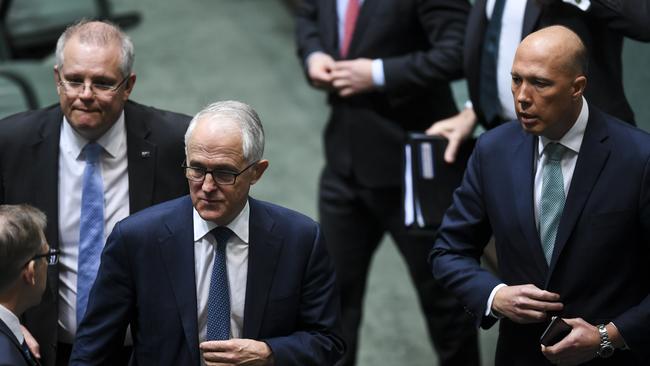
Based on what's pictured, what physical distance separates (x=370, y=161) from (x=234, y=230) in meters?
1.65

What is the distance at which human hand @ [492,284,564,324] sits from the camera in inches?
134

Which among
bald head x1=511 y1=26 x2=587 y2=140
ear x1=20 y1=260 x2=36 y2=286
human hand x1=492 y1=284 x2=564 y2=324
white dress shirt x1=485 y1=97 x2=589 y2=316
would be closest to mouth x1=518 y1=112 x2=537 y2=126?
bald head x1=511 y1=26 x2=587 y2=140

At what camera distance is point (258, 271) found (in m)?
3.42

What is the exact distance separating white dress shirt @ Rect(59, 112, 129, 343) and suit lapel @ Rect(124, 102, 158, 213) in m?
0.04

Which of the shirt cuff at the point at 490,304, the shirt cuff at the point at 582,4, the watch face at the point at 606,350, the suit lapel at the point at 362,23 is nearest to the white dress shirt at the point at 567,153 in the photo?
the shirt cuff at the point at 490,304

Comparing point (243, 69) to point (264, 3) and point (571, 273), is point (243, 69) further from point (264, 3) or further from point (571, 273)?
point (571, 273)

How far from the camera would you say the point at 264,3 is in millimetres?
10086

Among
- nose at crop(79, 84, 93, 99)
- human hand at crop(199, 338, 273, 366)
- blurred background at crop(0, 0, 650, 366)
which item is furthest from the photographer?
blurred background at crop(0, 0, 650, 366)

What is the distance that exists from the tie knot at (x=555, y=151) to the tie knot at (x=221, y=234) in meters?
0.91

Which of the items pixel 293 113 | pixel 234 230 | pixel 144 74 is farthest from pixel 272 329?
pixel 144 74

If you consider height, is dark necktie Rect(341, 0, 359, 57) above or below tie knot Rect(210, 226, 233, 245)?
above

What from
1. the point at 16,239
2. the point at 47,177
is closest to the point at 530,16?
the point at 47,177

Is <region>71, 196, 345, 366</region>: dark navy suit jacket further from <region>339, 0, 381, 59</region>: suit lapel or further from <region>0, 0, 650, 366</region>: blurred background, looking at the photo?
<region>0, 0, 650, 366</region>: blurred background

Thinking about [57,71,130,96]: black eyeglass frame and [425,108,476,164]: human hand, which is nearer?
[57,71,130,96]: black eyeglass frame
